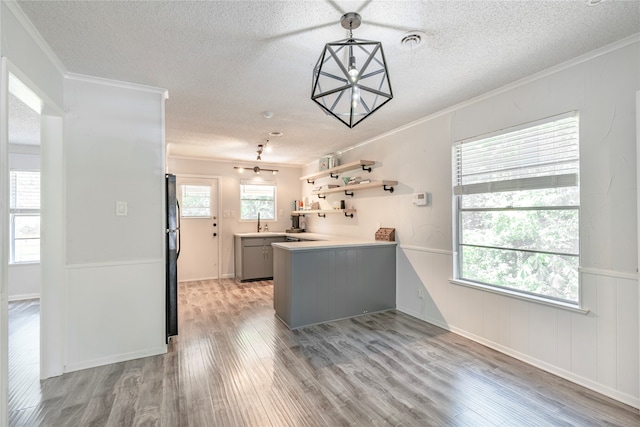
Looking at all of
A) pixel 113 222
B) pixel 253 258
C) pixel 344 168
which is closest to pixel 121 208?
pixel 113 222

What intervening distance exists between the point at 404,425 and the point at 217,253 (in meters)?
4.75

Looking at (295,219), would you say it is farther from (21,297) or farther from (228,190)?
(21,297)

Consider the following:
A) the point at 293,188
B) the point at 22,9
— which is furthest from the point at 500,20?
the point at 293,188

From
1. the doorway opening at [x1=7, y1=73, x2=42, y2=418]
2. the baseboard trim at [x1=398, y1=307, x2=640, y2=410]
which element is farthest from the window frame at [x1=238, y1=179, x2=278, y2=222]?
the baseboard trim at [x1=398, y1=307, x2=640, y2=410]

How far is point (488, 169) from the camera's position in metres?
2.80

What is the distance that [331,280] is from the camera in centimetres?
347

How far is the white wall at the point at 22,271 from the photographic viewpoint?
4.50m

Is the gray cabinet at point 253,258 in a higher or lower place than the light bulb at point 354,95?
lower

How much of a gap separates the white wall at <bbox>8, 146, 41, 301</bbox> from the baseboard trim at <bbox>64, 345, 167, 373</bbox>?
3.27 meters

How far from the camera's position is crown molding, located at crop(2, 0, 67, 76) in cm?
157

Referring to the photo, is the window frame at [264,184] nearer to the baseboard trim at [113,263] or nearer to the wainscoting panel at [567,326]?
the baseboard trim at [113,263]

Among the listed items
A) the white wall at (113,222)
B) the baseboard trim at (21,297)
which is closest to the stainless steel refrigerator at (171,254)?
the white wall at (113,222)

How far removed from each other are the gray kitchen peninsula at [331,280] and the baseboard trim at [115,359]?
1.27m

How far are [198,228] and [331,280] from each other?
10.7ft
